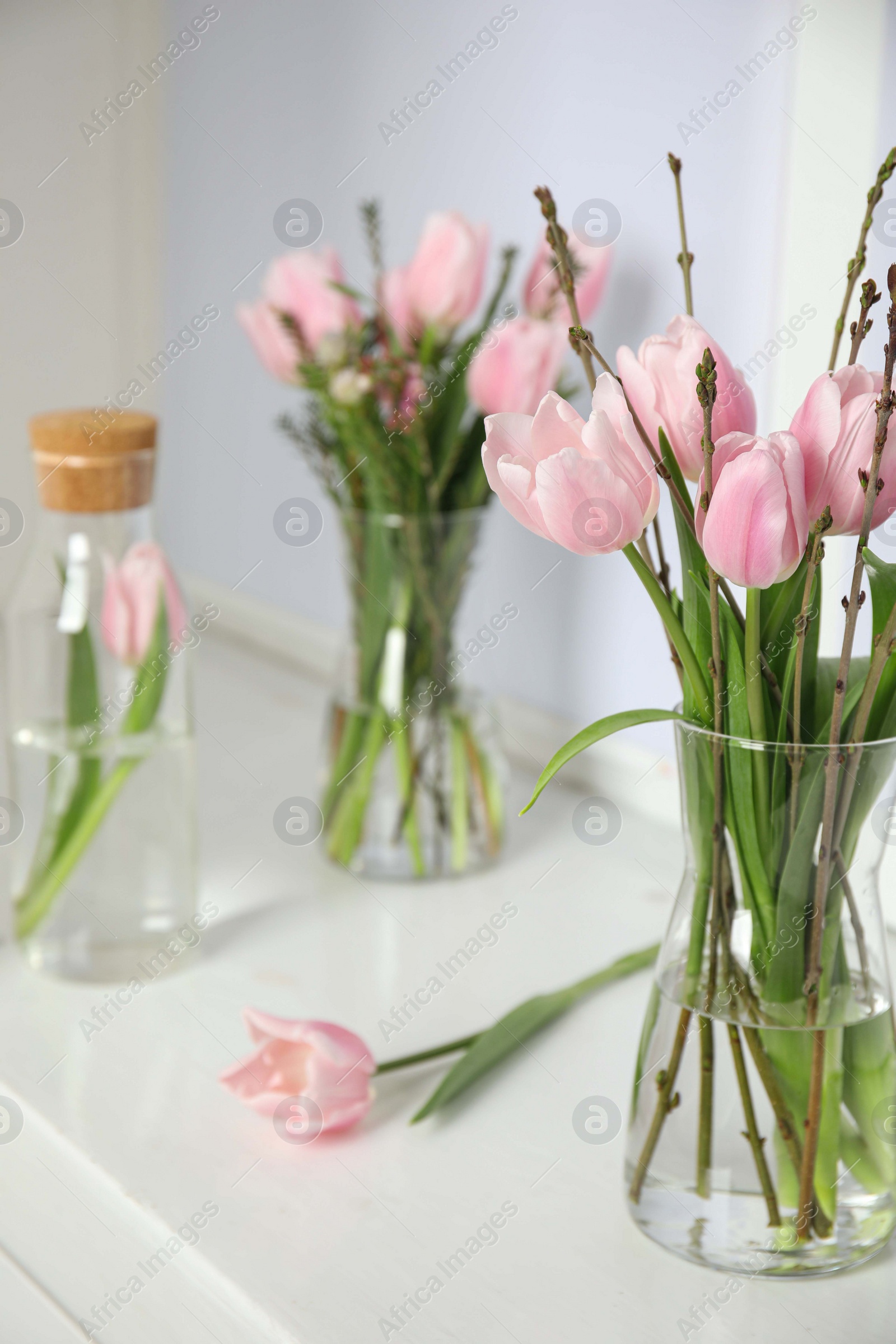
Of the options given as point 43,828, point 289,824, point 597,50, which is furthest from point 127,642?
point 597,50

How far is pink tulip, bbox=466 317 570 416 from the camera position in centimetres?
71

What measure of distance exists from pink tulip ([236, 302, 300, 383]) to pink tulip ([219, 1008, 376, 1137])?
415 mm

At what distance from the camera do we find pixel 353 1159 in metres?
0.54

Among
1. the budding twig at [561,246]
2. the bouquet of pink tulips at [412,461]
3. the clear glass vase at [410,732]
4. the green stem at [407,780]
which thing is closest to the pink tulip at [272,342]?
the bouquet of pink tulips at [412,461]

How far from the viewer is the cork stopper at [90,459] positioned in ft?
2.05

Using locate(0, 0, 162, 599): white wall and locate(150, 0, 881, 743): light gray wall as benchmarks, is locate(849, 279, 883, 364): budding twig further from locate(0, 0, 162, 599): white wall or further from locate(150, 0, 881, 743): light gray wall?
locate(0, 0, 162, 599): white wall

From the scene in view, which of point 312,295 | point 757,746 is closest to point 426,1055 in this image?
point 757,746

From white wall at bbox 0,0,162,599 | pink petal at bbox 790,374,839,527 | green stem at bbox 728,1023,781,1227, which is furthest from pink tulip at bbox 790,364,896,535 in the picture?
white wall at bbox 0,0,162,599

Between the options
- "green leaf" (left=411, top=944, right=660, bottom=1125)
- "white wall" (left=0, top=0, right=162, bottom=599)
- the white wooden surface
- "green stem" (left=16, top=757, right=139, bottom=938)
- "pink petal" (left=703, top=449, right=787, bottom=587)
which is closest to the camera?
"pink petal" (left=703, top=449, right=787, bottom=587)

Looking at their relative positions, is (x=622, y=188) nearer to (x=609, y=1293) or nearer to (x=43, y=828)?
(x=43, y=828)

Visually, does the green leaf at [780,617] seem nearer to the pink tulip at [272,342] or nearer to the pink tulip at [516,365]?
the pink tulip at [516,365]

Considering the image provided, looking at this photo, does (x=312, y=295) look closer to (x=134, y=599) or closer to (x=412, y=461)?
(x=412, y=461)

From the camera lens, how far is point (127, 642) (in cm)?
66

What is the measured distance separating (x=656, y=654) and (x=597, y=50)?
0.38m
